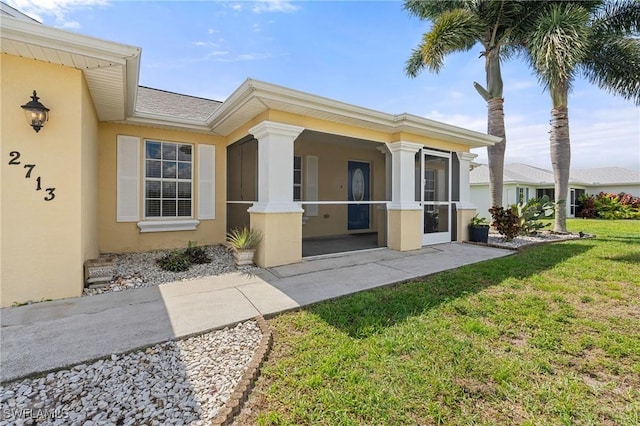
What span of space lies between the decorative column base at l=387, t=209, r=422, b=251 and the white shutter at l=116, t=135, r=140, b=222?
239 inches

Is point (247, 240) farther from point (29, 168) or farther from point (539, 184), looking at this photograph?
point (539, 184)

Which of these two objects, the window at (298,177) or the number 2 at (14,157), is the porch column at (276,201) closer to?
the number 2 at (14,157)

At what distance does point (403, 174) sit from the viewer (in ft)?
24.2

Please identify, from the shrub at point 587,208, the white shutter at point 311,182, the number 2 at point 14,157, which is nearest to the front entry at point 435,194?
the white shutter at point 311,182

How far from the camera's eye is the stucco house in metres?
3.74

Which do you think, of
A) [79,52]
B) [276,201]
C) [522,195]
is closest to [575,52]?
[276,201]

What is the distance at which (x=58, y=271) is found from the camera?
3969mm

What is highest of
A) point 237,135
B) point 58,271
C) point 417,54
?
point 417,54

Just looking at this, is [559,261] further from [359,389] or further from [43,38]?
[43,38]

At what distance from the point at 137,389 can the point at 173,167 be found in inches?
230

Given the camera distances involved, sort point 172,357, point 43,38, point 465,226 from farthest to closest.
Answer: point 465,226 → point 43,38 → point 172,357

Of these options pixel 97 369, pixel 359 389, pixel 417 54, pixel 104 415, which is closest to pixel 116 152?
pixel 97 369

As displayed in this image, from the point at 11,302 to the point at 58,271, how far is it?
1.87 ft

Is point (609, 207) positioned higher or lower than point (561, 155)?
lower
